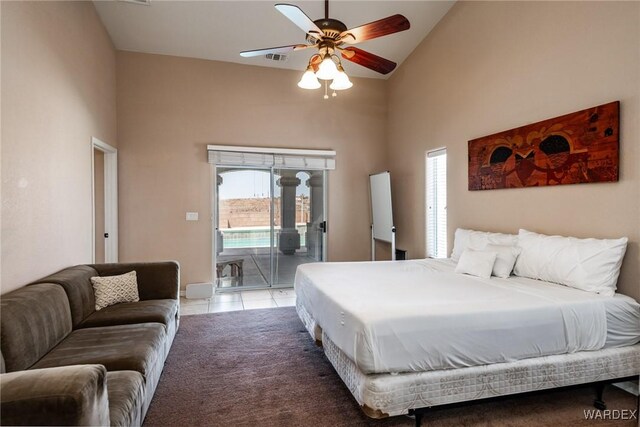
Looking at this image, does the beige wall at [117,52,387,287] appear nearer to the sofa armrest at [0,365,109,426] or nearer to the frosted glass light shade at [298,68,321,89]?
the frosted glass light shade at [298,68,321,89]

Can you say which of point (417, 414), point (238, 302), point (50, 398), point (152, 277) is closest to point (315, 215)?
point (238, 302)

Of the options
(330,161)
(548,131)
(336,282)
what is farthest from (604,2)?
(330,161)

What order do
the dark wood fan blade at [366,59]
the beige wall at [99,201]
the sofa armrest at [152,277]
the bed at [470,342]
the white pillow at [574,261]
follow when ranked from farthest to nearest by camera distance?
the beige wall at [99,201] → the sofa armrest at [152,277] → the dark wood fan blade at [366,59] → the white pillow at [574,261] → the bed at [470,342]

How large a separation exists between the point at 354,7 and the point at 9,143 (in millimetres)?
3833

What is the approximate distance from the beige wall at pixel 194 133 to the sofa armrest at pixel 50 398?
3.99 m

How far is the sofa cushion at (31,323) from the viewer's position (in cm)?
186

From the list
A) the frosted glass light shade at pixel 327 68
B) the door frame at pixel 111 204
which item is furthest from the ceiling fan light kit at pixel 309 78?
the door frame at pixel 111 204

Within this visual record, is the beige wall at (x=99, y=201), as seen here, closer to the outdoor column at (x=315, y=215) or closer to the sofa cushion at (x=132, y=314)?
the sofa cushion at (x=132, y=314)

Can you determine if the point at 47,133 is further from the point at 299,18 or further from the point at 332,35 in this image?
the point at 332,35

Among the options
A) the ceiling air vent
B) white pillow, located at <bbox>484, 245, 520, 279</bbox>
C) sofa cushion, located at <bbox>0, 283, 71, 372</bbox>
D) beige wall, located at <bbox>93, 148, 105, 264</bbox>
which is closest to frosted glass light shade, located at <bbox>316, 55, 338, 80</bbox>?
white pillow, located at <bbox>484, 245, 520, 279</bbox>

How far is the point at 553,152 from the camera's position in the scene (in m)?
3.08

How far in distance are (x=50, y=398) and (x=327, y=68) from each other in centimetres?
262

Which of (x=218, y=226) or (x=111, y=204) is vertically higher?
(x=111, y=204)

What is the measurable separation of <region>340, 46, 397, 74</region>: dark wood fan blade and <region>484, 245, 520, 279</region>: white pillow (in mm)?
2092
